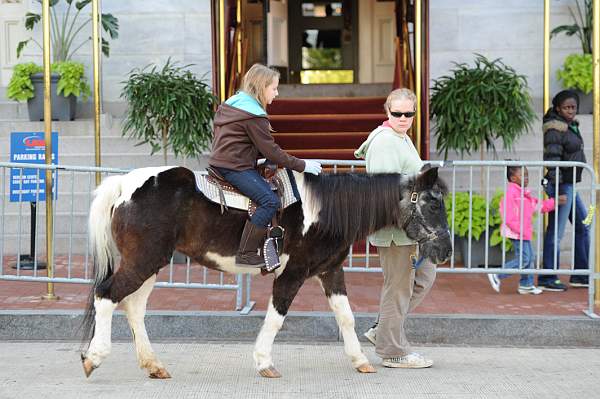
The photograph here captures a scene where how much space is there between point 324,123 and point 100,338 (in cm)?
666

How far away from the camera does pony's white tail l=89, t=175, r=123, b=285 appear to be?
6438 millimetres

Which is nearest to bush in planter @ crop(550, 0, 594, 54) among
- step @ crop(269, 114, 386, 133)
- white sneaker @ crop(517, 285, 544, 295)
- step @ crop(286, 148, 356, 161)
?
step @ crop(269, 114, 386, 133)

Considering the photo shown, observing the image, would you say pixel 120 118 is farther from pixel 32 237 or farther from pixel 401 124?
pixel 401 124

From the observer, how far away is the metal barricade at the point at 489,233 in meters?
8.03

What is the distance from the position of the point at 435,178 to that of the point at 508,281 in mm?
3897

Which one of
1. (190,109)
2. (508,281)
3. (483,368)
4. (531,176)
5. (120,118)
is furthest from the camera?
(120,118)

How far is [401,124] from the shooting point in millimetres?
6668

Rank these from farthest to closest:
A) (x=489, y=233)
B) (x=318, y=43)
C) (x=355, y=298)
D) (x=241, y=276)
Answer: (x=318, y=43) → (x=489, y=233) → (x=355, y=298) → (x=241, y=276)

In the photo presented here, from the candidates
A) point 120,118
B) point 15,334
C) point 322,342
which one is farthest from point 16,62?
point 322,342

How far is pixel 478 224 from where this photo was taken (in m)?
10.2

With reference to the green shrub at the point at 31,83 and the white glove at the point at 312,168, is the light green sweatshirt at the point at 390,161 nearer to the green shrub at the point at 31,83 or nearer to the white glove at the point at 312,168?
the white glove at the point at 312,168

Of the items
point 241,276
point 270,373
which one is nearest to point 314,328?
point 241,276

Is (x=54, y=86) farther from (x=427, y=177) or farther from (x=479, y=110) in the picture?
(x=427, y=177)

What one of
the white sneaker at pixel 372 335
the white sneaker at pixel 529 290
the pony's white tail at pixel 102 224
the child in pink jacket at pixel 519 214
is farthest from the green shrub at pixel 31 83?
the white sneaker at pixel 372 335
